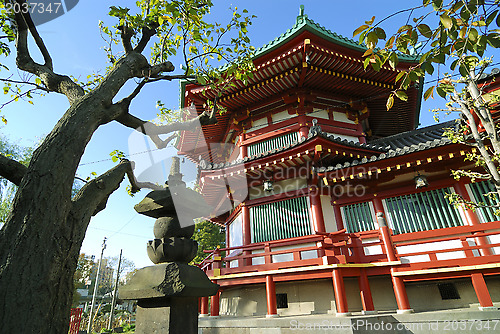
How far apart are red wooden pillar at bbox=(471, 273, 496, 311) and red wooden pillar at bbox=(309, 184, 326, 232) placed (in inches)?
151

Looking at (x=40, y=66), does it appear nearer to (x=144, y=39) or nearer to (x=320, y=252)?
(x=144, y=39)

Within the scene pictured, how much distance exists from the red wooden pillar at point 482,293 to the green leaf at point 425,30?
6.40 m

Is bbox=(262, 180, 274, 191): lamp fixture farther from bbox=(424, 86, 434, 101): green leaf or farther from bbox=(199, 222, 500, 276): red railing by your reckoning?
bbox=(424, 86, 434, 101): green leaf

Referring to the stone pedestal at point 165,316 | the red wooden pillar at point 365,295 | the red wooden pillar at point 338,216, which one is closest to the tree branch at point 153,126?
the stone pedestal at point 165,316

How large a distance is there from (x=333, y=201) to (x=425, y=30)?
23.3 feet

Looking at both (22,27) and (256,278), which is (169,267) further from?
(256,278)

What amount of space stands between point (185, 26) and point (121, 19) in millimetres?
1474

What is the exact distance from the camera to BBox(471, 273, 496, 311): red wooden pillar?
594 centimetres

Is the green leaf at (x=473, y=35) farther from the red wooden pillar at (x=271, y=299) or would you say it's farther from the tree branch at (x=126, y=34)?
the red wooden pillar at (x=271, y=299)

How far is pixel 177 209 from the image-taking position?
277 centimetres

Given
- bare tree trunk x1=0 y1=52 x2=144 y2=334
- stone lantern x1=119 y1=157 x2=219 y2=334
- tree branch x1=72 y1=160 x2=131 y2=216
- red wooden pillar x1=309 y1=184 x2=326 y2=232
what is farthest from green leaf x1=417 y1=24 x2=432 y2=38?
red wooden pillar x1=309 y1=184 x2=326 y2=232

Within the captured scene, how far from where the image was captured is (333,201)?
356 inches

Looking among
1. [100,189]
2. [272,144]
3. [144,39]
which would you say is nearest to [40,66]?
[144,39]

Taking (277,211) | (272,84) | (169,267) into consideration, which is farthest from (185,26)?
(277,211)
